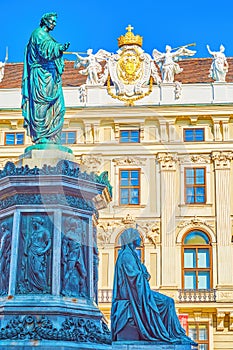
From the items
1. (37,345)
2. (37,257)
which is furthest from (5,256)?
(37,345)

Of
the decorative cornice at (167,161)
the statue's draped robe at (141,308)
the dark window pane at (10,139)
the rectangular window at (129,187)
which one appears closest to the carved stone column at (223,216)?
the decorative cornice at (167,161)

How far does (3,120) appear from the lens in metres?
29.4

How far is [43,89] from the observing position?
1107 centimetres

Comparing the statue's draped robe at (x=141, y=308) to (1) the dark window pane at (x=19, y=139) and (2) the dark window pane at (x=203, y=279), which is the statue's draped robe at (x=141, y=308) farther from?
(1) the dark window pane at (x=19, y=139)

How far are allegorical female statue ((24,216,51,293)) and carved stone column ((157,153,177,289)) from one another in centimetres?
1728

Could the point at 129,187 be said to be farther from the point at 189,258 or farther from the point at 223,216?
the point at 223,216

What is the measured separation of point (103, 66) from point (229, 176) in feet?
23.9

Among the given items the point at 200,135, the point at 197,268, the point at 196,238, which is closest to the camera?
the point at 197,268

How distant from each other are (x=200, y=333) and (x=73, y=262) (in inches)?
688

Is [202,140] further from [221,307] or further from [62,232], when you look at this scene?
[62,232]

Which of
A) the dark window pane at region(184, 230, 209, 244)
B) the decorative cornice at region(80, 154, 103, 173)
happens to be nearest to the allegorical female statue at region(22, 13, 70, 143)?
the dark window pane at region(184, 230, 209, 244)

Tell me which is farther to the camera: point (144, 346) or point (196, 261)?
point (196, 261)

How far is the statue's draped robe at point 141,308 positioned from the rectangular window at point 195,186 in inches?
670

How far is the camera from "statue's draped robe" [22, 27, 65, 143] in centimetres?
1100
